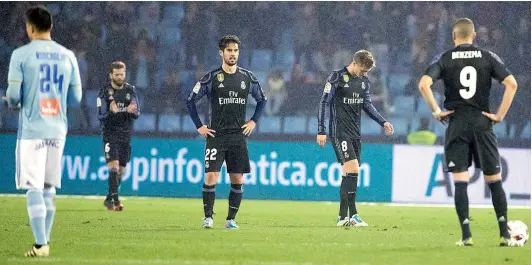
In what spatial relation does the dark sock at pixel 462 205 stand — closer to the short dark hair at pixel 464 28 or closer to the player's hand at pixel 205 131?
the short dark hair at pixel 464 28

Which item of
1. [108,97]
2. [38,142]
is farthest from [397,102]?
[38,142]

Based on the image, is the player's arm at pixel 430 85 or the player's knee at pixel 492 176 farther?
the player's knee at pixel 492 176

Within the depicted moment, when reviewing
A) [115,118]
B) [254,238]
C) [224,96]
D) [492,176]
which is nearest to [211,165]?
[224,96]

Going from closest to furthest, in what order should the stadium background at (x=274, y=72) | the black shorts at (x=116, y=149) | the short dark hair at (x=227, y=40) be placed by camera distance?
1. the short dark hair at (x=227, y=40)
2. the black shorts at (x=116, y=149)
3. the stadium background at (x=274, y=72)

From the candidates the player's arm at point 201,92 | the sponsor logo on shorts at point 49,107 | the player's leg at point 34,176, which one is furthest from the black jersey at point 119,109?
the player's leg at point 34,176

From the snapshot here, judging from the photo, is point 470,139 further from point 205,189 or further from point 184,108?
point 184,108

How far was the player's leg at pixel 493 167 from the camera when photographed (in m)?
10.6

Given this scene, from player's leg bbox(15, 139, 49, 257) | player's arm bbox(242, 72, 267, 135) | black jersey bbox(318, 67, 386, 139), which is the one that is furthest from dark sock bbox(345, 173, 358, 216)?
player's leg bbox(15, 139, 49, 257)

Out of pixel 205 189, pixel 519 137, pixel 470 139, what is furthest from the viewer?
pixel 519 137

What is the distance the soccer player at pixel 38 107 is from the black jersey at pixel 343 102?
17.4 ft

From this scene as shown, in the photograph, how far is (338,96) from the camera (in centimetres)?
1441

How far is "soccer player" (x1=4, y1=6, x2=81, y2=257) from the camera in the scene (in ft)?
30.3

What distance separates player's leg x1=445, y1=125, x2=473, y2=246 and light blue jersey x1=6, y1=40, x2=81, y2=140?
11.1ft

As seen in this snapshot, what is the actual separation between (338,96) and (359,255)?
15.5 ft
